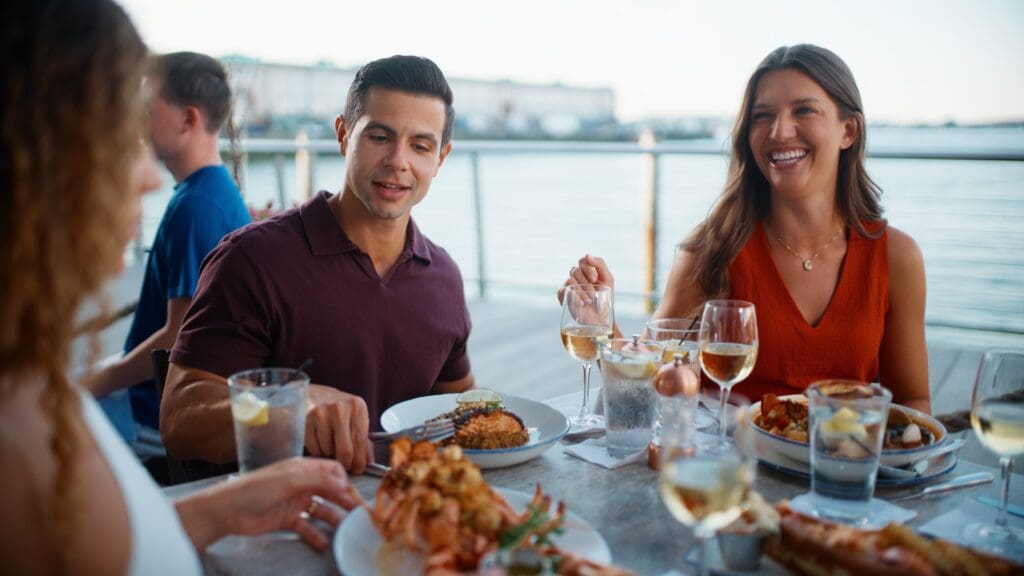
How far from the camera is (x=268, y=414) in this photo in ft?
3.95

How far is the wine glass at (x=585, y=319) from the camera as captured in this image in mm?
1617

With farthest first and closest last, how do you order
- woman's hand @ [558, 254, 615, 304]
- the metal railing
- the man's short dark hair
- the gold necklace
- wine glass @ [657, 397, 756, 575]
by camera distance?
the metal railing, the man's short dark hair, the gold necklace, woman's hand @ [558, 254, 615, 304], wine glass @ [657, 397, 756, 575]

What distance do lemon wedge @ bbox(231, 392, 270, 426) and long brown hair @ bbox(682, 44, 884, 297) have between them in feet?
4.59

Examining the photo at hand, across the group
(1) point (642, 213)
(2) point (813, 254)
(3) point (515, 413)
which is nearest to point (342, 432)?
(3) point (515, 413)

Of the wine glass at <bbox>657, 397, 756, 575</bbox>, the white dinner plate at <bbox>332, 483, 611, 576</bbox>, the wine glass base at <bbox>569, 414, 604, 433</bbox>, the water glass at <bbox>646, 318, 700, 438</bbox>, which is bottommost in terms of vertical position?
the wine glass base at <bbox>569, 414, 604, 433</bbox>

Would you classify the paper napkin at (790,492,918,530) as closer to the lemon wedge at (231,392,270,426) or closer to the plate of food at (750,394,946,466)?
the plate of food at (750,394,946,466)

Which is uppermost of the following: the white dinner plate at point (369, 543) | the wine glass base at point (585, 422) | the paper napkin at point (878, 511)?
the white dinner plate at point (369, 543)

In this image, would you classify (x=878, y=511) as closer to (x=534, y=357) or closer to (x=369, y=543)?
(x=369, y=543)

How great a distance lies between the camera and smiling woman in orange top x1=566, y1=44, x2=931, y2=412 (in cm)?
207

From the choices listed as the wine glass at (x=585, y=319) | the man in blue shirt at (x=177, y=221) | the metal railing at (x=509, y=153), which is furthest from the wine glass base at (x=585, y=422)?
the metal railing at (x=509, y=153)

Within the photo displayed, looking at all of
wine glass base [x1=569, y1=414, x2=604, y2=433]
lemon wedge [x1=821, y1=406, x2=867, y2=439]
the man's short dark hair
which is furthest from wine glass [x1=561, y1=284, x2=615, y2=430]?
the man's short dark hair

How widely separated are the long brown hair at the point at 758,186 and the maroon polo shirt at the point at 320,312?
2.55 ft

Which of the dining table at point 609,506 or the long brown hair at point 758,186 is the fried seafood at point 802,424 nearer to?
the dining table at point 609,506

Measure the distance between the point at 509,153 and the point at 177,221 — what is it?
2.95 m
